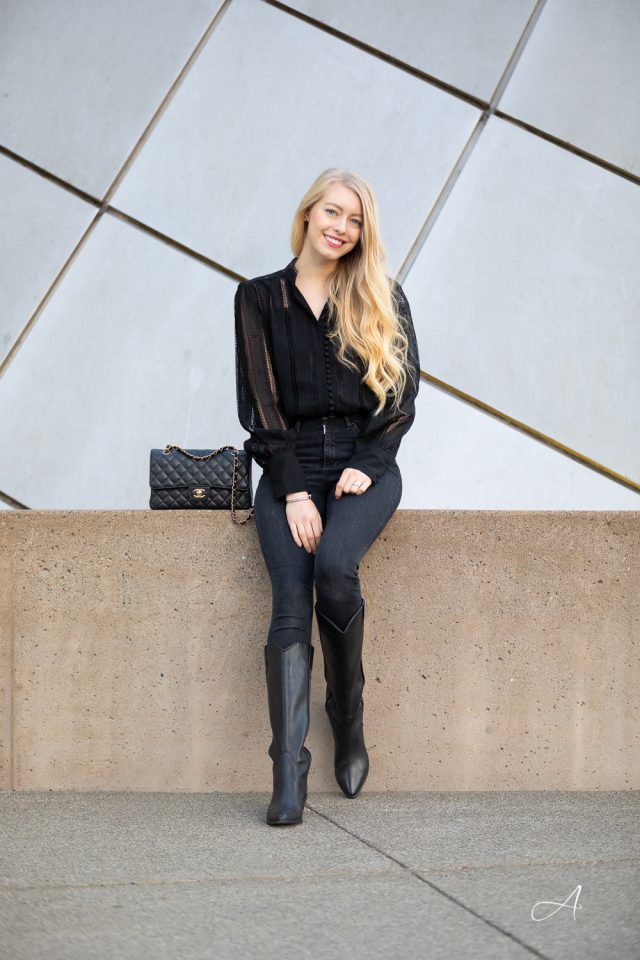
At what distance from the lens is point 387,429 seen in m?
2.84

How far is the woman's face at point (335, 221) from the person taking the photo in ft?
9.13

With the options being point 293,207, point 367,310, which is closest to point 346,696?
point 367,310

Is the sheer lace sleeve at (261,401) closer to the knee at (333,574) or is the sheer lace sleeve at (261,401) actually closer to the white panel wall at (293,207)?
the knee at (333,574)

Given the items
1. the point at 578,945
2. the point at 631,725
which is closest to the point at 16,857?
the point at 578,945

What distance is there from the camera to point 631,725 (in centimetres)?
296

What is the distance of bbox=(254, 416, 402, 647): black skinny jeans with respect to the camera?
2609 millimetres

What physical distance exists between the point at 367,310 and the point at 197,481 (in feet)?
2.26

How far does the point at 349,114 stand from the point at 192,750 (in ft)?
9.06

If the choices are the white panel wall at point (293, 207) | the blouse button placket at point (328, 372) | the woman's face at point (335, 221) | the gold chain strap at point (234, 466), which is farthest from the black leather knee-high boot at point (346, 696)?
the white panel wall at point (293, 207)

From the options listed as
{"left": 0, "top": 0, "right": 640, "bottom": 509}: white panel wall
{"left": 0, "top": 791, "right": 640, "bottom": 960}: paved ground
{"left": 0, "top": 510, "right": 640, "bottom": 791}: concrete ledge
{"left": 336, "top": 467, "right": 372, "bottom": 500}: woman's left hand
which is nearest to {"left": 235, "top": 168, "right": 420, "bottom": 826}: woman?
{"left": 336, "top": 467, "right": 372, "bottom": 500}: woman's left hand

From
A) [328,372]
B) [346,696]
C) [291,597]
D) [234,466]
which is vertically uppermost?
[328,372]

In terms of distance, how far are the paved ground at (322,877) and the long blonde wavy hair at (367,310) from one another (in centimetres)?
111

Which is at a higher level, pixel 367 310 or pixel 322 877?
pixel 367 310

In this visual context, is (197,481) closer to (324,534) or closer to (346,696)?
(324,534)
